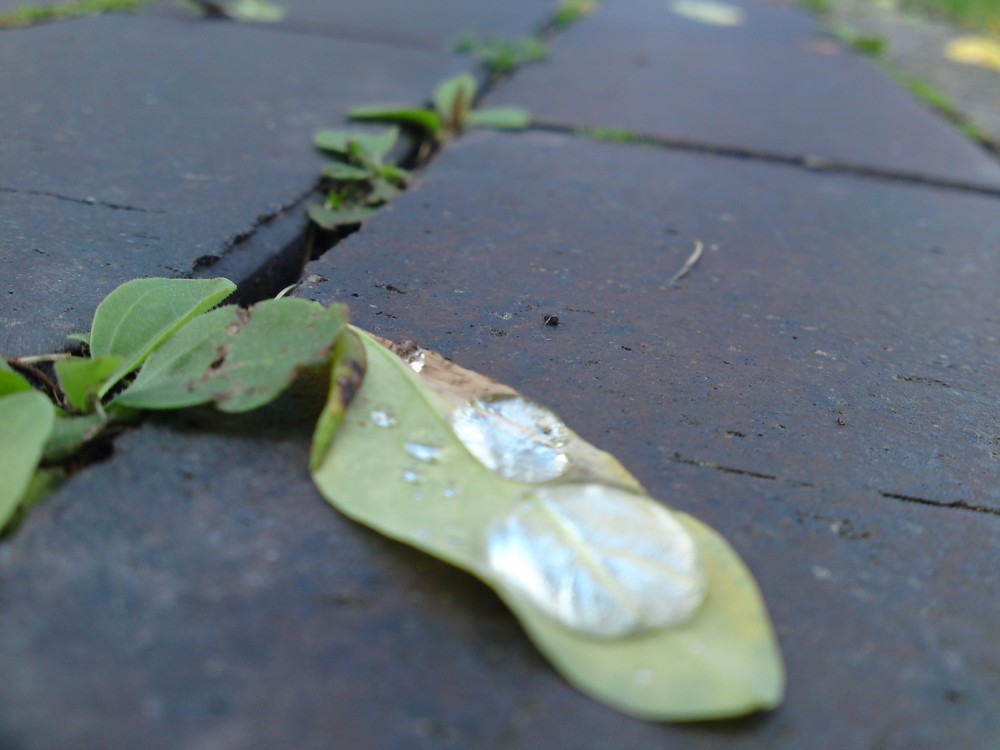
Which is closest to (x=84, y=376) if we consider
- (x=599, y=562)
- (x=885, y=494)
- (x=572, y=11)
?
(x=599, y=562)

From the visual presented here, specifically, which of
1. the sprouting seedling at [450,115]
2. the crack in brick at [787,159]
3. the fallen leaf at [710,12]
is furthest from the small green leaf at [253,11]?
the fallen leaf at [710,12]

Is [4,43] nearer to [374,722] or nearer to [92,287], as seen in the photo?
[92,287]

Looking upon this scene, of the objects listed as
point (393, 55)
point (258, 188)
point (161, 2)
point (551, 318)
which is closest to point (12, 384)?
point (551, 318)

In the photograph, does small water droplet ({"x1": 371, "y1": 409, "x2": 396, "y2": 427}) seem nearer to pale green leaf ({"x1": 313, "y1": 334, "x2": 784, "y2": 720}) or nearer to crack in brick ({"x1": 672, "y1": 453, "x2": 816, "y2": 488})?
pale green leaf ({"x1": 313, "y1": 334, "x2": 784, "y2": 720})

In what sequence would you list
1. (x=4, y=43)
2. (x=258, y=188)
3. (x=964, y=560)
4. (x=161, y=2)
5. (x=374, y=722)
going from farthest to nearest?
(x=161, y=2) < (x=4, y=43) < (x=258, y=188) < (x=964, y=560) < (x=374, y=722)

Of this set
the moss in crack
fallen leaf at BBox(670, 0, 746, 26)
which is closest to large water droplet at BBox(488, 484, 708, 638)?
the moss in crack

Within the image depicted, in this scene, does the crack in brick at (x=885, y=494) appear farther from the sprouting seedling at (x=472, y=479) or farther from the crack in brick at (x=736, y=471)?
the sprouting seedling at (x=472, y=479)
